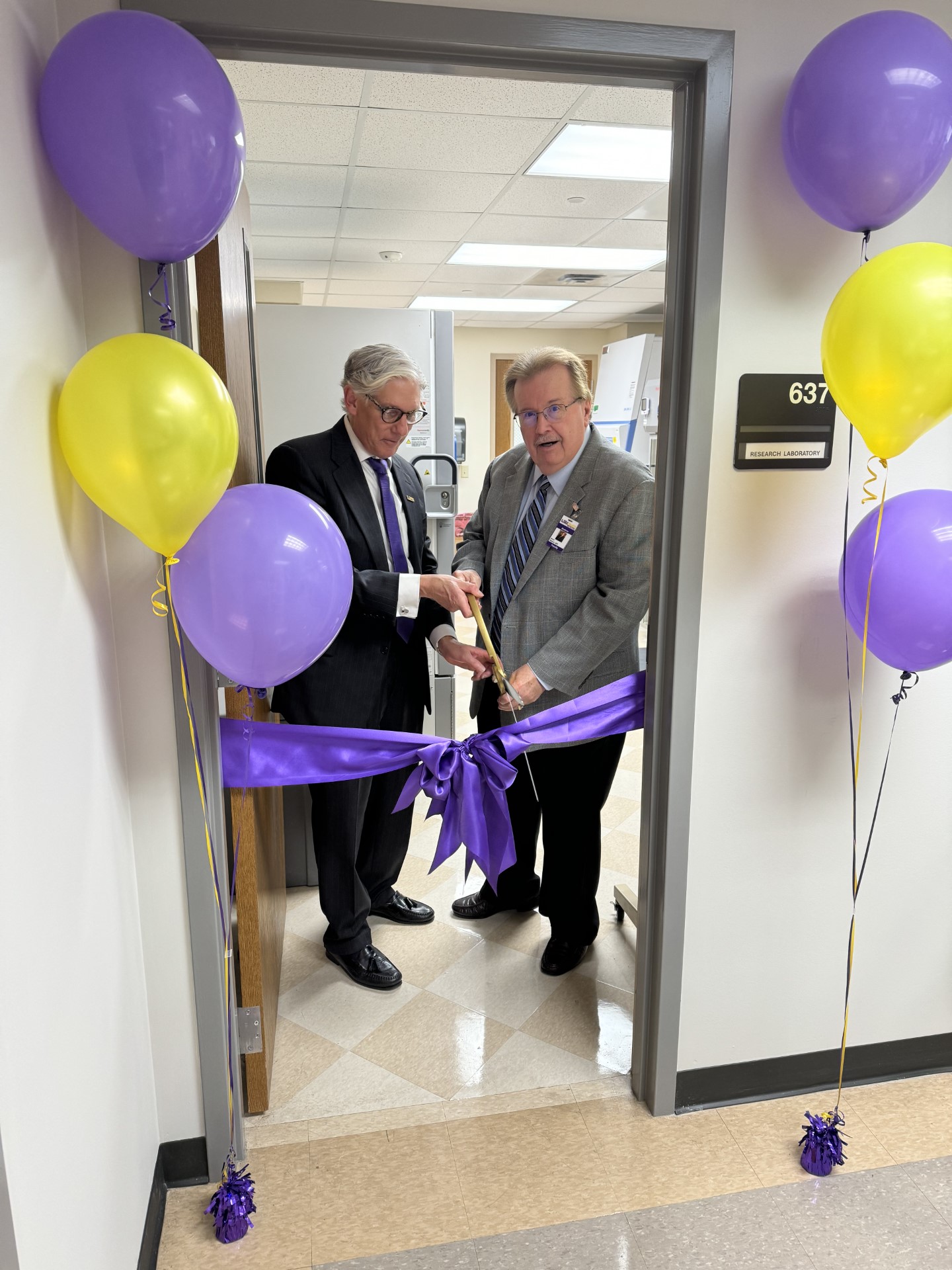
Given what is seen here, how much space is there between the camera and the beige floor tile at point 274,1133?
73.8 inches

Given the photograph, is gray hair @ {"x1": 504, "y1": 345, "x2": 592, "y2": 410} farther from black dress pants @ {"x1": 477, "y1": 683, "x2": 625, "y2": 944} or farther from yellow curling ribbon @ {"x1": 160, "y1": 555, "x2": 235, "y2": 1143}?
yellow curling ribbon @ {"x1": 160, "y1": 555, "x2": 235, "y2": 1143}

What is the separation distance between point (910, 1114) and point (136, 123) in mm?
2429

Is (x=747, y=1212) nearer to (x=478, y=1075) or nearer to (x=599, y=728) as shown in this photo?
(x=478, y=1075)

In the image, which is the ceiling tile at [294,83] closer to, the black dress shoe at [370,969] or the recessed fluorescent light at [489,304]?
the black dress shoe at [370,969]

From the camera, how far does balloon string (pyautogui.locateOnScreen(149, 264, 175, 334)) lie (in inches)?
54.5

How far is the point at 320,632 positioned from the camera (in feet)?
4.73

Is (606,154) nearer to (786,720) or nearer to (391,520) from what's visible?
(391,520)

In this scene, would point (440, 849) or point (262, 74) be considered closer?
point (440, 849)

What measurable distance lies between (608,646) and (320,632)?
3.08 feet

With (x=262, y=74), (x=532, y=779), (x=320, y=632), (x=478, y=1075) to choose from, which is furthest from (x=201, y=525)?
(x=262, y=74)

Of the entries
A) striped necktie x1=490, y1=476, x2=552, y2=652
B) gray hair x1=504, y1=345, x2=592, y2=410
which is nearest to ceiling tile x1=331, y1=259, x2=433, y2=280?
gray hair x1=504, y1=345, x2=592, y2=410

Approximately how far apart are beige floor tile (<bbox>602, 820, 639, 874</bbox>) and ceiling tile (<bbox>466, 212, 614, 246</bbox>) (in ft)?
11.1

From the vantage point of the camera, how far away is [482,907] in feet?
9.05

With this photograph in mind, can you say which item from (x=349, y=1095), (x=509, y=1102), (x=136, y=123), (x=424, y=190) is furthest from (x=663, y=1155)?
(x=424, y=190)
